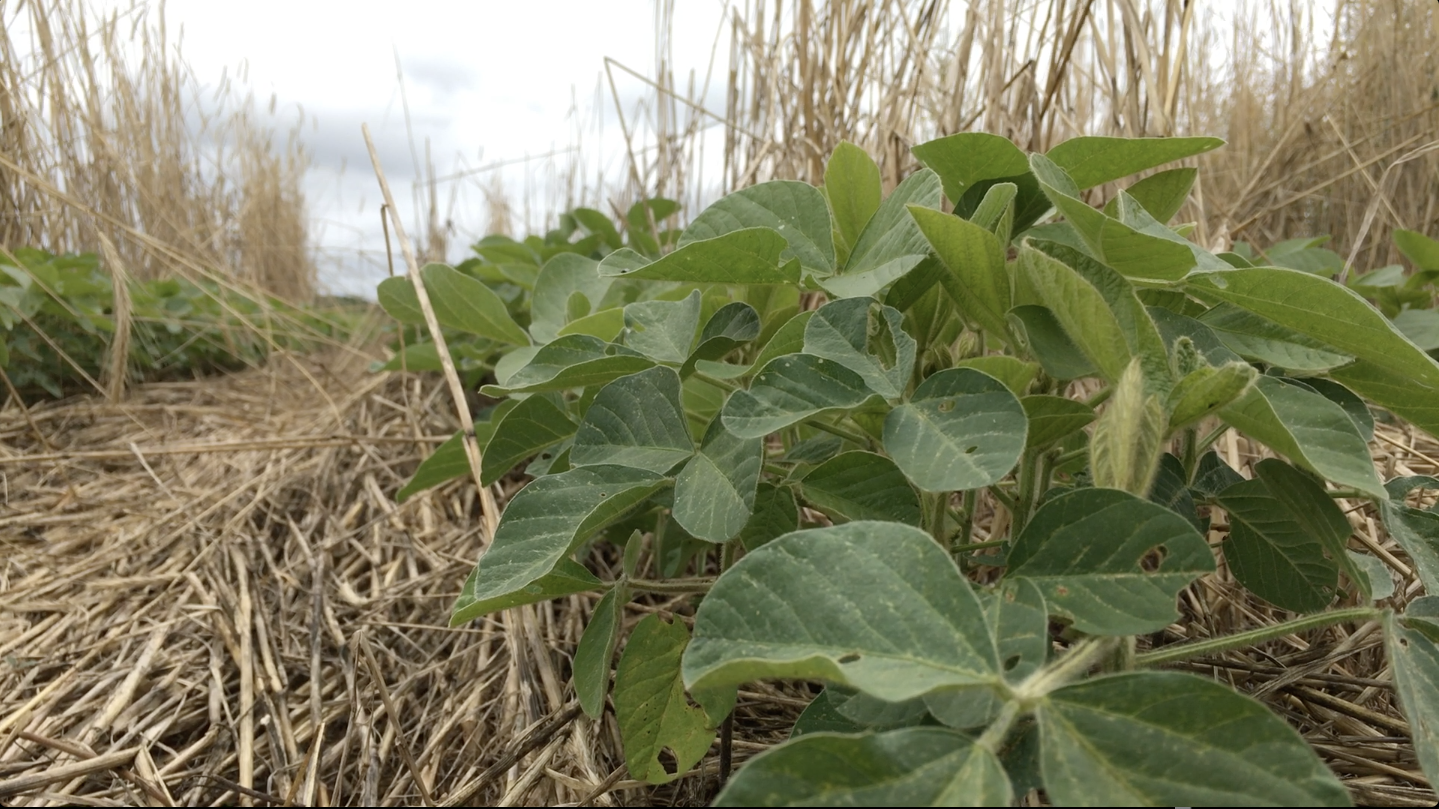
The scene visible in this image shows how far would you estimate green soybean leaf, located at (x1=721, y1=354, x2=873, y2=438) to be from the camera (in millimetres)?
483

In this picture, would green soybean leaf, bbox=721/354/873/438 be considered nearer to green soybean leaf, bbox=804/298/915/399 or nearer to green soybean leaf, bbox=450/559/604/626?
green soybean leaf, bbox=804/298/915/399

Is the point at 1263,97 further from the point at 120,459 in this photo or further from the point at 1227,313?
the point at 120,459

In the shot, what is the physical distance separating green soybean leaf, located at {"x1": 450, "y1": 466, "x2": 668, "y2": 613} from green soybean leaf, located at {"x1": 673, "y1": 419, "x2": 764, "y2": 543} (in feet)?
0.09

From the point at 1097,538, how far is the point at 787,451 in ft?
1.00

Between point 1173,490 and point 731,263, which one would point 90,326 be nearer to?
point 731,263

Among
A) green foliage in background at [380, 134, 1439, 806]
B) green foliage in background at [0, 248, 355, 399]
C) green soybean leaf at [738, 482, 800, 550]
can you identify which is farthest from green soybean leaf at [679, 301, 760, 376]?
green foliage in background at [0, 248, 355, 399]

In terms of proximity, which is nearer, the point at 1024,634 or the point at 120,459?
the point at 1024,634

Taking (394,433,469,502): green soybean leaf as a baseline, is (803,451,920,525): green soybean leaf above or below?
above

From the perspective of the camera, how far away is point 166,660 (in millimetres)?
1006

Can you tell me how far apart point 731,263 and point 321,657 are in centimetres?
72

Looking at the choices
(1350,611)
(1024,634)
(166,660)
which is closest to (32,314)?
(166,660)

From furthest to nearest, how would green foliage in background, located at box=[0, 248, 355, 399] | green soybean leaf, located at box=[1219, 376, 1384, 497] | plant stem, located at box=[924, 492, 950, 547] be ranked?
green foliage in background, located at box=[0, 248, 355, 399] → plant stem, located at box=[924, 492, 950, 547] → green soybean leaf, located at box=[1219, 376, 1384, 497]

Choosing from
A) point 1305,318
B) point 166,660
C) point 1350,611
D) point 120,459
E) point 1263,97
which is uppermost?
point 1263,97

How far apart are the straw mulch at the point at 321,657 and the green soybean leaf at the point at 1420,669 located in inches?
6.5
